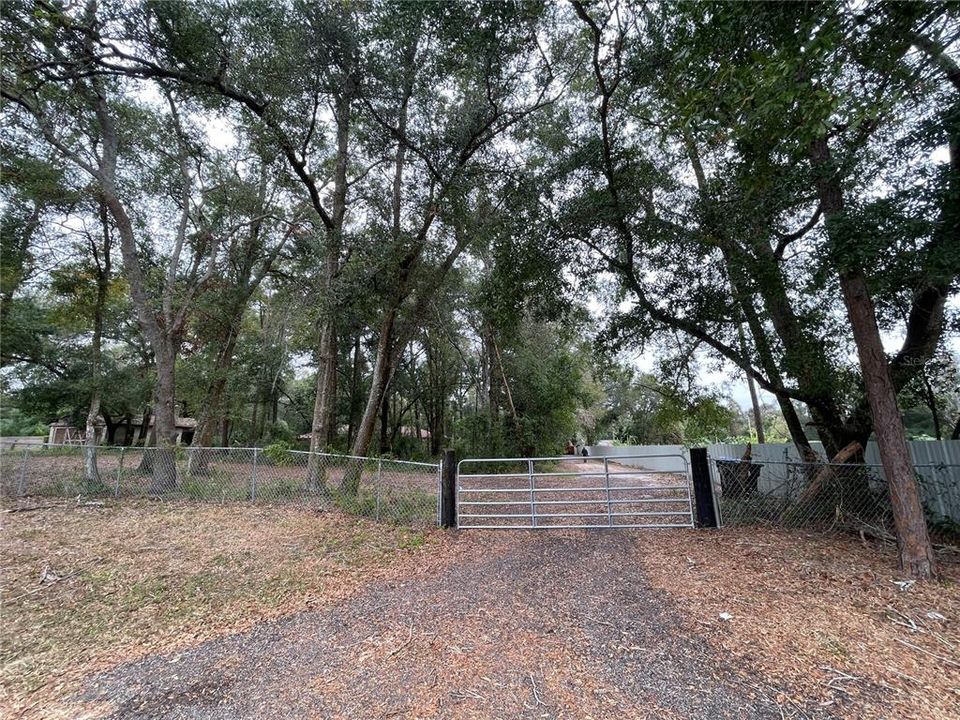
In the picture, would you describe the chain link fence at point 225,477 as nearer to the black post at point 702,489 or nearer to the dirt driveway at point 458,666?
the dirt driveway at point 458,666

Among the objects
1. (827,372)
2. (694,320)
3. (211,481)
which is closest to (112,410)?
(211,481)

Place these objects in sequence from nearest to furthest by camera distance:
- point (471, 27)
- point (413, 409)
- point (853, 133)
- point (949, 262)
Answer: point (949, 262)
point (853, 133)
point (471, 27)
point (413, 409)

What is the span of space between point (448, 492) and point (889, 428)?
17.4ft

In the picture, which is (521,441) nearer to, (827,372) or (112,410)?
(827,372)

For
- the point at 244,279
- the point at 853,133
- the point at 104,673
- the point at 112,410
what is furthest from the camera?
the point at 112,410

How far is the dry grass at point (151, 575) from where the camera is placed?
2.92 metres

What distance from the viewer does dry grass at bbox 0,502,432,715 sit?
2.92 metres

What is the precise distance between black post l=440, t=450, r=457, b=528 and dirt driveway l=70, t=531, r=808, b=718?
6.34 ft

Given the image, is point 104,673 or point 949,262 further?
point 949,262

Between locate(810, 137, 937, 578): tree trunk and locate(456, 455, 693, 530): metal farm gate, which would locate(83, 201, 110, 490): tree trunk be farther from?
locate(810, 137, 937, 578): tree trunk

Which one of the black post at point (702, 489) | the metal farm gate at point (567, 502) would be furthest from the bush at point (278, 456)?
the black post at point (702, 489)

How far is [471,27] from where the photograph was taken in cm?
554

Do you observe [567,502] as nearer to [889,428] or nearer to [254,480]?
[889,428]

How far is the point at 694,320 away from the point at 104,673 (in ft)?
26.6
